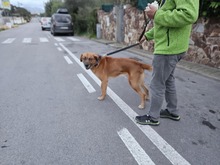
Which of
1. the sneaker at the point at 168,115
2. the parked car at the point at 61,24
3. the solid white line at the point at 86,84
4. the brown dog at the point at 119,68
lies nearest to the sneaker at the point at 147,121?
the sneaker at the point at 168,115

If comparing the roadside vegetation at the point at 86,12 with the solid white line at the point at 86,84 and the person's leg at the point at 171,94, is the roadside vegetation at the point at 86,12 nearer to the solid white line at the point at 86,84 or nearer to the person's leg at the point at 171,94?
the solid white line at the point at 86,84

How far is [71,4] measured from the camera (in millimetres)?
24844

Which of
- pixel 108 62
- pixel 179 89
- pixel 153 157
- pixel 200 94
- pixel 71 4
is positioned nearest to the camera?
pixel 153 157

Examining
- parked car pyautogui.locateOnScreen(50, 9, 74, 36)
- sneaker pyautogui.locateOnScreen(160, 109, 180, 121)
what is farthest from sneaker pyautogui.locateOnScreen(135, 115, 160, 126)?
parked car pyautogui.locateOnScreen(50, 9, 74, 36)

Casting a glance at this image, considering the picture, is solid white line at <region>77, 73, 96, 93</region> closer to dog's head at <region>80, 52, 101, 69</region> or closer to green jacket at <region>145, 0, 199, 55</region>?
dog's head at <region>80, 52, 101, 69</region>

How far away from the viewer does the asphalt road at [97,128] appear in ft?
8.50

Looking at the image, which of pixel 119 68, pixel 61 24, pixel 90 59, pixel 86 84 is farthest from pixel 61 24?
pixel 119 68

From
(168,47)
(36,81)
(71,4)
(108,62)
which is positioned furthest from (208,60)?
(71,4)

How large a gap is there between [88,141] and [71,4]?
2447 centimetres

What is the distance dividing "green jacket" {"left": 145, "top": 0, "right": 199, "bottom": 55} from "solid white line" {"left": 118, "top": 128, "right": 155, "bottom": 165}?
1257 mm

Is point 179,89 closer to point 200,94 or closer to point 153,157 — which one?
point 200,94

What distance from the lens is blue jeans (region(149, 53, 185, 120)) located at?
290 centimetres

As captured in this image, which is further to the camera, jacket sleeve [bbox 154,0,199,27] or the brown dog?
the brown dog

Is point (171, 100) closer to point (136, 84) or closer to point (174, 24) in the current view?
point (136, 84)
